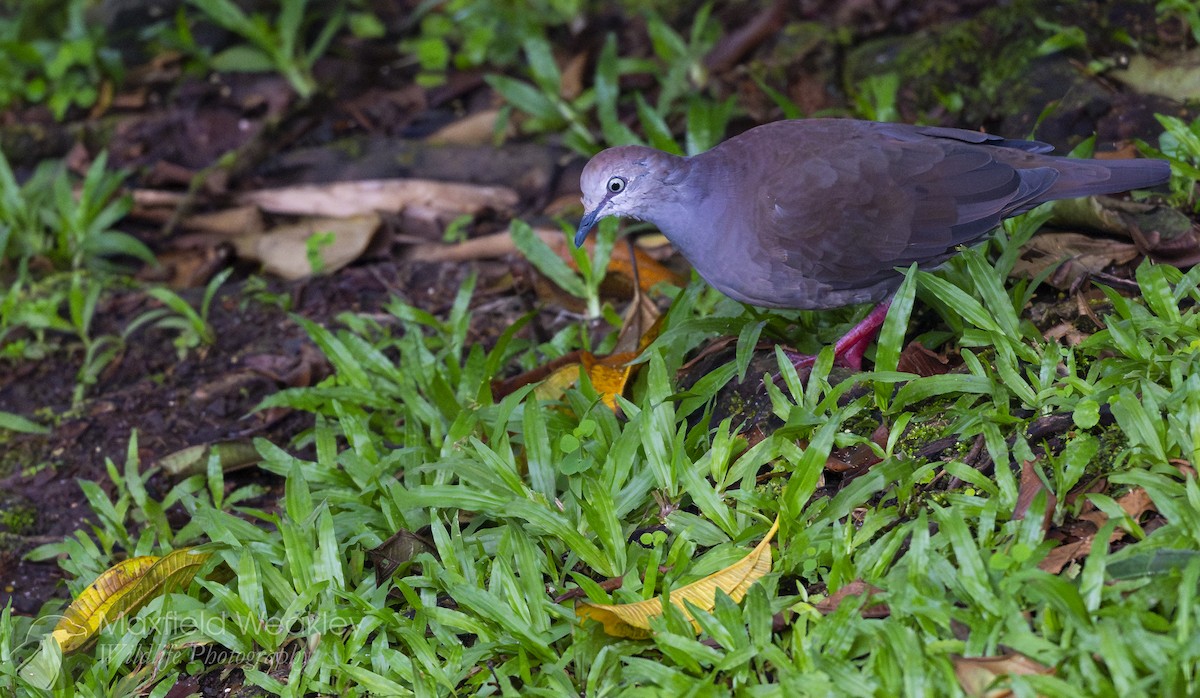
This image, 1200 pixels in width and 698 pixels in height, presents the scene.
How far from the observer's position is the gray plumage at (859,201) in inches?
148

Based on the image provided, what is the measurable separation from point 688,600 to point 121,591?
6.33 feet

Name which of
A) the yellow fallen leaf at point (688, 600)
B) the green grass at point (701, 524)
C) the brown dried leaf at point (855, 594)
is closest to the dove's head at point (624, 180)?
the green grass at point (701, 524)

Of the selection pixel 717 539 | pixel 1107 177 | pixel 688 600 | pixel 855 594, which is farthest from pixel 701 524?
pixel 1107 177

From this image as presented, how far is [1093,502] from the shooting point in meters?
3.02

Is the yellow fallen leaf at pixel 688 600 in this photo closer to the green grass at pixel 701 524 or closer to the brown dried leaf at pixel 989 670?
the green grass at pixel 701 524

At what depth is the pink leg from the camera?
13.1ft

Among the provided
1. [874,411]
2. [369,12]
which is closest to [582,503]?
[874,411]

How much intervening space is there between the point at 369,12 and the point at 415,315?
337 cm

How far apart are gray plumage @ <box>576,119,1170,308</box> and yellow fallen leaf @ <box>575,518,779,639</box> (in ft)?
3.42

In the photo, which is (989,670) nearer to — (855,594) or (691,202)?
(855,594)

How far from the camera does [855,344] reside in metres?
4.04

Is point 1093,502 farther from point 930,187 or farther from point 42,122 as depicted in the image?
point 42,122

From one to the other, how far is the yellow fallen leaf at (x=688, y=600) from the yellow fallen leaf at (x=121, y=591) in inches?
58.4

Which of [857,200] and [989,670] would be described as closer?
[989,670]
